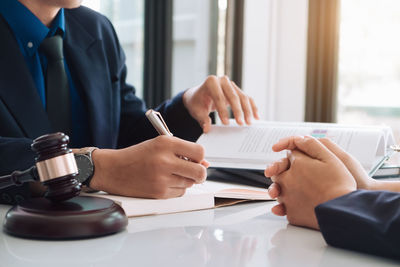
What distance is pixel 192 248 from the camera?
0.67 m

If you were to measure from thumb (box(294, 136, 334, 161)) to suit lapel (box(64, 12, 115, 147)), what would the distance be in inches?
30.0

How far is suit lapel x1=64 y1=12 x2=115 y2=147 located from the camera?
1.45 meters

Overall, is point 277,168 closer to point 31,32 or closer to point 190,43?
point 31,32

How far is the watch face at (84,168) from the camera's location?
95 centimetres

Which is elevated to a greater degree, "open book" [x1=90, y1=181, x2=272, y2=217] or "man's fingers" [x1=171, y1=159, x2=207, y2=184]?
"man's fingers" [x1=171, y1=159, x2=207, y2=184]

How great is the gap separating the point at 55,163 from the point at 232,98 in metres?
0.71

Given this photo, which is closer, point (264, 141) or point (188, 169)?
point (188, 169)

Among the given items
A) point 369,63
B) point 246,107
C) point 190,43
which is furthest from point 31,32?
point 369,63

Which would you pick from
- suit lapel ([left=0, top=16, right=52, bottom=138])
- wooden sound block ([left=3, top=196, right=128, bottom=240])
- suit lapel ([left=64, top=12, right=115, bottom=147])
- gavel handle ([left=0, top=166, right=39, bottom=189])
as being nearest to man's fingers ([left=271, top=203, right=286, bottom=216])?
wooden sound block ([left=3, top=196, right=128, bottom=240])

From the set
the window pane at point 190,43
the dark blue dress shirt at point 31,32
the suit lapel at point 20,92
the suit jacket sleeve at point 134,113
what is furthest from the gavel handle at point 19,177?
the window pane at point 190,43

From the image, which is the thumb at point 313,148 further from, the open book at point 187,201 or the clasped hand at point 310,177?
the open book at point 187,201

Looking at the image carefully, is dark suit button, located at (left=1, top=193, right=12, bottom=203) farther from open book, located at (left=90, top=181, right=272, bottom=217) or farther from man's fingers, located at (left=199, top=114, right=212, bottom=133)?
man's fingers, located at (left=199, top=114, right=212, bottom=133)

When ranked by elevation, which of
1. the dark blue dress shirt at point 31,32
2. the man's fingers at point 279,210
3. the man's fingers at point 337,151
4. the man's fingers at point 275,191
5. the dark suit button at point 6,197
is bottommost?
the dark suit button at point 6,197

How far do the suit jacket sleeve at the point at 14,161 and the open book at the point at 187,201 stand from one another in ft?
0.48
